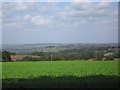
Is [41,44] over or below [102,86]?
over

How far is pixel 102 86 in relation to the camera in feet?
15.9

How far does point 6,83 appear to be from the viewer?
4.97 m

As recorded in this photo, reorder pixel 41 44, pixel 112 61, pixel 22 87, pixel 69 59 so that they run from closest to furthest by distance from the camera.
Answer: pixel 22 87
pixel 41 44
pixel 112 61
pixel 69 59

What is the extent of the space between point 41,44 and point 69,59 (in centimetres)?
322

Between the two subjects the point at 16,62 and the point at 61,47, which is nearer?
the point at 61,47

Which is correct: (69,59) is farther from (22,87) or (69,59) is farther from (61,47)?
(22,87)

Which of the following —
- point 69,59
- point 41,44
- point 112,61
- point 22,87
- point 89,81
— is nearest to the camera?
point 22,87

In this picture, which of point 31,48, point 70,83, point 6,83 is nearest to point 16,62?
point 31,48

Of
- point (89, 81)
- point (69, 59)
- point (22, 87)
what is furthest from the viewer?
point (69, 59)

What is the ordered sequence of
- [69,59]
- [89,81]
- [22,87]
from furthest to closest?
1. [69,59]
2. [89,81]
3. [22,87]

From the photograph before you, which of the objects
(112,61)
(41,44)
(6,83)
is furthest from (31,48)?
(112,61)

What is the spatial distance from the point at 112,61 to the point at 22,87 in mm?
5995

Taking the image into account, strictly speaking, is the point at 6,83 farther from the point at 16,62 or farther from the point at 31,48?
the point at 16,62

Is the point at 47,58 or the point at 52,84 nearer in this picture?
the point at 52,84
